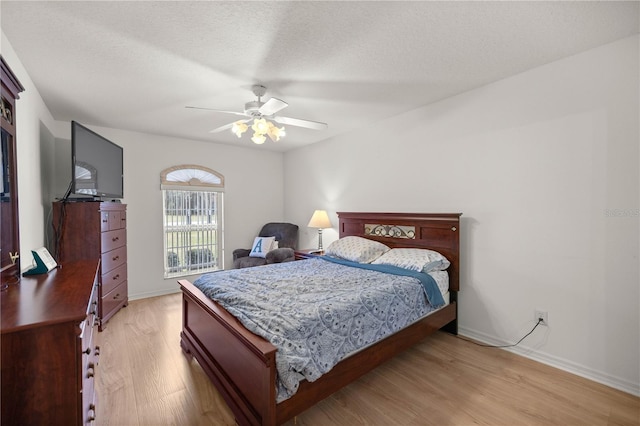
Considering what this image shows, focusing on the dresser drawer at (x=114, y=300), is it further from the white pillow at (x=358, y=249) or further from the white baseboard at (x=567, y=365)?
the white baseboard at (x=567, y=365)

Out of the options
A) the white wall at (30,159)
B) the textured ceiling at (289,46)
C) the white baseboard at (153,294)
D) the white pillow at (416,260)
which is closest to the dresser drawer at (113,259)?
the white wall at (30,159)

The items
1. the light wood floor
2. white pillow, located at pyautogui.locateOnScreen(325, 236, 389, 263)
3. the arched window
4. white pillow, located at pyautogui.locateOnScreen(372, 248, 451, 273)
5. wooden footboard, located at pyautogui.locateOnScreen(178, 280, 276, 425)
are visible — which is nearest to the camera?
wooden footboard, located at pyautogui.locateOnScreen(178, 280, 276, 425)

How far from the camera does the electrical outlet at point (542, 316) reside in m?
2.38

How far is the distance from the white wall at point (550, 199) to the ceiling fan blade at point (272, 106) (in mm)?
1781

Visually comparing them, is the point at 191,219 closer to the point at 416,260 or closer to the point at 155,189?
the point at 155,189

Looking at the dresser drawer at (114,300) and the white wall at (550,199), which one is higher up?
A: the white wall at (550,199)

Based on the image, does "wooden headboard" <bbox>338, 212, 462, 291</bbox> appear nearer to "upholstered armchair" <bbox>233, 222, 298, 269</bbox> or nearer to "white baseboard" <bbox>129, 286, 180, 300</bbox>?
"upholstered armchair" <bbox>233, 222, 298, 269</bbox>

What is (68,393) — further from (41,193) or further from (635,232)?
(635,232)

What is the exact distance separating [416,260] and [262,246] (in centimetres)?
268

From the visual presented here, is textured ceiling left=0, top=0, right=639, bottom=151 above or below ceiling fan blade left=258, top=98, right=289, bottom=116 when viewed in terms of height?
above

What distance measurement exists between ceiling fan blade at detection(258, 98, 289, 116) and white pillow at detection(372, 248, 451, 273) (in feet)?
6.13

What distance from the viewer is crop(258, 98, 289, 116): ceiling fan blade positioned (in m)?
2.21

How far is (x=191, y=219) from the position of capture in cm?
466

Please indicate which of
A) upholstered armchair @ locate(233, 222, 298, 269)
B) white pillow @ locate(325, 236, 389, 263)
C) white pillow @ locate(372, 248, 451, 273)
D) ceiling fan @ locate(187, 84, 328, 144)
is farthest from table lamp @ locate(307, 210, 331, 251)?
ceiling fan @ locate(187, 84, 328, 144)
